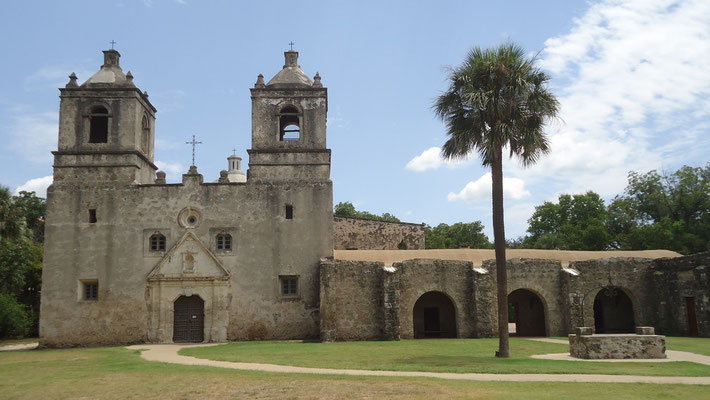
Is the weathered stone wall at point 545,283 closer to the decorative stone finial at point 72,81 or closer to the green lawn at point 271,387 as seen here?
the green lawn at point 271,387

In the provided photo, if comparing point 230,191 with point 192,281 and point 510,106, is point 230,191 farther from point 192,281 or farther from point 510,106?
point 510,106

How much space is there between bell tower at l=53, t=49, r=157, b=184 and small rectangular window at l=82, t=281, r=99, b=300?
447cm

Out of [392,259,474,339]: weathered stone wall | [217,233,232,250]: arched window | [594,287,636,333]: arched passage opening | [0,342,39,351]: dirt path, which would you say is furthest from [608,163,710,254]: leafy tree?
[0,342,39,351]: dirt path

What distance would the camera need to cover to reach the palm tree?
1780cm

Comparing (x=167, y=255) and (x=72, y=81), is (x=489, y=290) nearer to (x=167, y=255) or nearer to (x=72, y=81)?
(x=167, y=255)

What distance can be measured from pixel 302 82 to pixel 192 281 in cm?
1038

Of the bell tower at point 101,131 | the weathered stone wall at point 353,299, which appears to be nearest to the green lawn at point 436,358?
the weathered stone wall at point 353,299

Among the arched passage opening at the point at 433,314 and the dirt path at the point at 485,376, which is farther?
the arched passage opening at the point at 433,314

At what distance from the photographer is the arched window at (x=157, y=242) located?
26625mm

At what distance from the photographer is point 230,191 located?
2698 cm

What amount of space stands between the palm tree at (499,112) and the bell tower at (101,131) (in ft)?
51.8

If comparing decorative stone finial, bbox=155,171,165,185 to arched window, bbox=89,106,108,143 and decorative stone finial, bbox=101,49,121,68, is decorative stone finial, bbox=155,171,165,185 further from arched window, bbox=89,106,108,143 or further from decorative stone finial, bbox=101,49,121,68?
decorative stone finial, bbox=101,49,121,68

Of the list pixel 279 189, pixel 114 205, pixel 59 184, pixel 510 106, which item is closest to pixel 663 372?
pixel 510 106

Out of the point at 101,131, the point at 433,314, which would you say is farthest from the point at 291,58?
the point at 433,314
